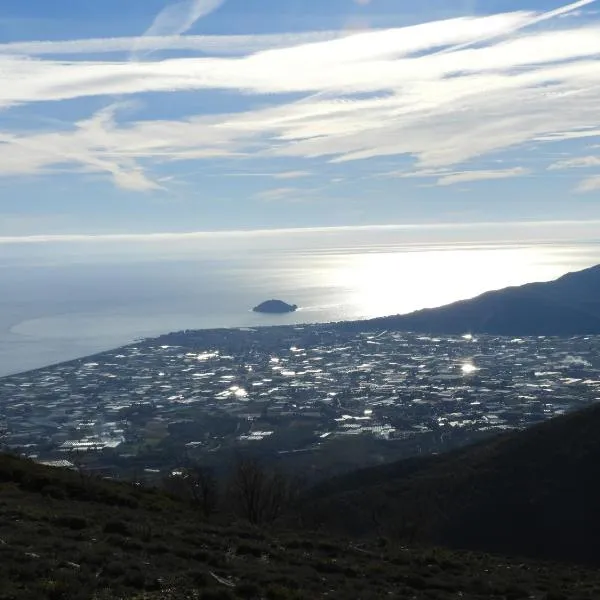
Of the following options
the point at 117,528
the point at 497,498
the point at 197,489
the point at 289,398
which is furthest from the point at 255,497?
the point at 289,398

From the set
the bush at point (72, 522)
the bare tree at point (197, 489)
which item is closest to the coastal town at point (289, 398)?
the bare tree at point (197, 489)

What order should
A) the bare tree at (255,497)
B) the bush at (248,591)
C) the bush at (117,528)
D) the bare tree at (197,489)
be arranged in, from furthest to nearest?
the bare tree at (255,497)
the bare tree at (197,489)
the bush at (117,528)
the bush at (248,591)

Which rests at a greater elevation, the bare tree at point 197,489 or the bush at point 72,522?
the bush at point 72,522

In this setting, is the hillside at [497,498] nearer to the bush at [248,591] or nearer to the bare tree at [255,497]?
the bare tree at [255,497]

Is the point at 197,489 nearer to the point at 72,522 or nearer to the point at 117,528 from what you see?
the point at 72,522

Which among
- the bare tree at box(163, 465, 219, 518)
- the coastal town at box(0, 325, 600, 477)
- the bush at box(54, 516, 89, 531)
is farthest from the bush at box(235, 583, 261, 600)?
the coastal town at box(0, 325, 600, 477)

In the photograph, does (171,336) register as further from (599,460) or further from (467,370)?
(599,460)

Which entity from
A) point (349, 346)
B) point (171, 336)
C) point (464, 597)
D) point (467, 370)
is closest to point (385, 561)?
point (464, 597)
